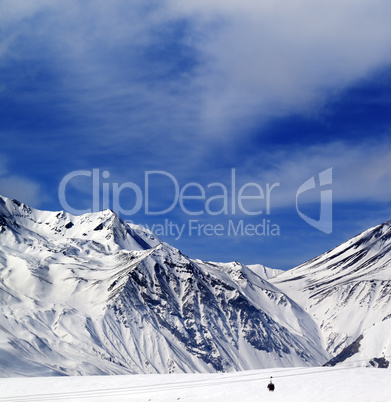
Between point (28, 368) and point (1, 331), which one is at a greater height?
point (1, 331)

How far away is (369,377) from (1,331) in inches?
6176

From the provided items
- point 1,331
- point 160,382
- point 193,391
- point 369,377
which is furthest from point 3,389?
point 1,331

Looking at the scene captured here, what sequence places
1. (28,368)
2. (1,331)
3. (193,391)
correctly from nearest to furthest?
(193,391), (28,368), (1,331)

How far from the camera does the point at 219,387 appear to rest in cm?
5747

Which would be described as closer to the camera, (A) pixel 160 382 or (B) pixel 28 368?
(A) pixel 160 382

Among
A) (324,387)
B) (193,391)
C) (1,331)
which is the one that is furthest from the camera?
(1,331)

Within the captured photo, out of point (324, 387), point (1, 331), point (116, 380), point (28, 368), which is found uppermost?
point (1, 331)

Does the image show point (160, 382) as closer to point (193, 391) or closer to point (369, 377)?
point (193, 391)

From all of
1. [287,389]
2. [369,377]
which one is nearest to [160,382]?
[287,389]

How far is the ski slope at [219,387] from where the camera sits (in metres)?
50.4

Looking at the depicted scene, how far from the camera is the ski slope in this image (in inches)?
1986

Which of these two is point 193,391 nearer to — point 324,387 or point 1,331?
point 324,387

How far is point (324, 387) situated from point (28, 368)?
4728 inches

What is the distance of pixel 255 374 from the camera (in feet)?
214
